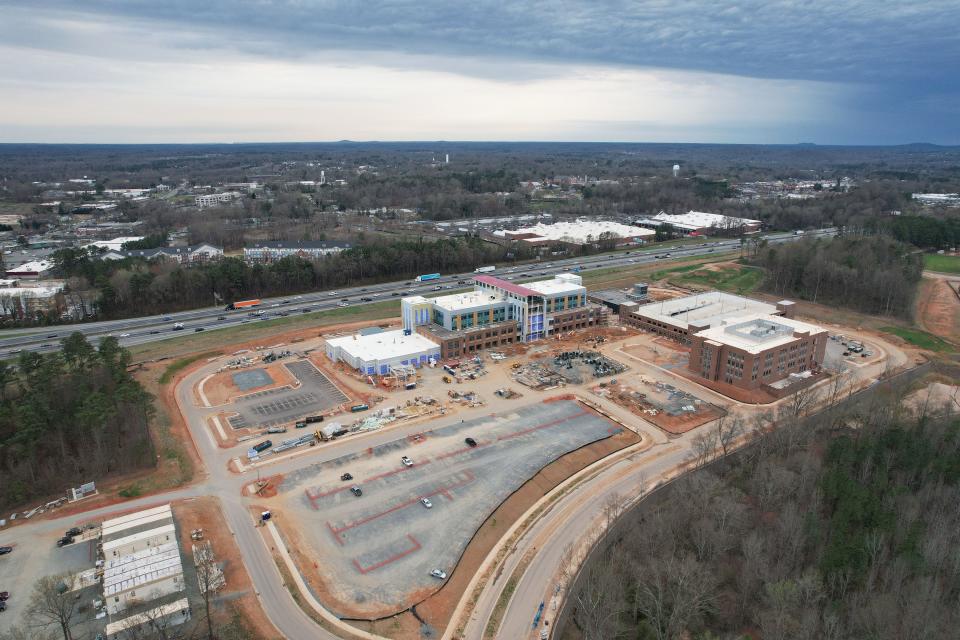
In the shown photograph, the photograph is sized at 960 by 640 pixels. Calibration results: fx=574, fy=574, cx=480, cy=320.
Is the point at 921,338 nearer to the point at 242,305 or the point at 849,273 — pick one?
the point at 849,273

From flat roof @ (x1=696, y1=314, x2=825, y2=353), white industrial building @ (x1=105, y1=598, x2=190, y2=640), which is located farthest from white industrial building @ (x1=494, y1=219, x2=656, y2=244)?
white industrial building @ (x1=105, y1=598, x2=190, y2=640)

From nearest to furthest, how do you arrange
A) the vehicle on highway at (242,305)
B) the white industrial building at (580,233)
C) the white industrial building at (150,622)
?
the white industrial building at (150,622) → the vehicle on highway at (242,305) → the white industrial building at (580,233)

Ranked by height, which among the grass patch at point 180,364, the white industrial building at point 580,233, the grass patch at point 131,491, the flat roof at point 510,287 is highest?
the flat roof at point 510,287

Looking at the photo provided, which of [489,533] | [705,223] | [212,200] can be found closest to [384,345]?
[489,533]

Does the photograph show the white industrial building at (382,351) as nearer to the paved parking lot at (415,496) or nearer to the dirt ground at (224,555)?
the paved parking lot at (415,496)

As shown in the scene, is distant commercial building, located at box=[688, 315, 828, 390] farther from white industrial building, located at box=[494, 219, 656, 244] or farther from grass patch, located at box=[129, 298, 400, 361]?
white industrial building, located at box=[494, 219, 656, 244]

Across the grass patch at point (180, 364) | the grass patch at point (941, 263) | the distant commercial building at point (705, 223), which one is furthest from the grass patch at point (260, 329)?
the grass patch at point (941, 263)
